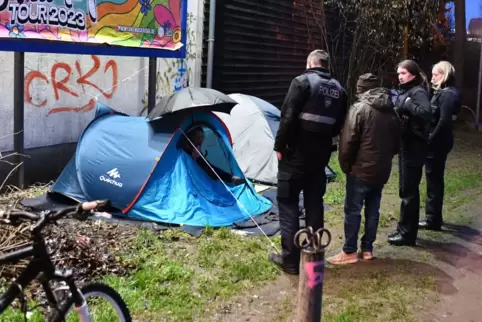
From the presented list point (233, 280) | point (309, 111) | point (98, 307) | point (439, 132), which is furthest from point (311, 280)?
point (439, 132)

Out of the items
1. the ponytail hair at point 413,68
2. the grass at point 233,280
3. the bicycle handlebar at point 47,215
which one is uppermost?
the ponytail hair at point 413,68

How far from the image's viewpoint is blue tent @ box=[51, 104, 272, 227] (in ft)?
21.8

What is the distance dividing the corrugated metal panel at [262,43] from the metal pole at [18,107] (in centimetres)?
457

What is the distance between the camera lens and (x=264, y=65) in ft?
42.7

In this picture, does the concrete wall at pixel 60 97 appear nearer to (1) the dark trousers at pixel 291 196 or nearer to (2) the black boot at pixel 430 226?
(1) the dark trousers at pixel 291 196

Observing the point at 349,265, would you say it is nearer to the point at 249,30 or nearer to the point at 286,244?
the point at 286,244

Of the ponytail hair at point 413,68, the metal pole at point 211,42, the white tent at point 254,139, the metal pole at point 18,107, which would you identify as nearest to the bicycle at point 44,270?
the ponytail hair at point 413,68

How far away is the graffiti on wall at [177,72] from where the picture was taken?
10.3 m

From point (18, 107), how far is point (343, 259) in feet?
13.7

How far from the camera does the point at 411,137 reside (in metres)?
6.13

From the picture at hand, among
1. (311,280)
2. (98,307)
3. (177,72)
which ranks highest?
(177,72)

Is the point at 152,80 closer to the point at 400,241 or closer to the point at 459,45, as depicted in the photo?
the point at 400,241

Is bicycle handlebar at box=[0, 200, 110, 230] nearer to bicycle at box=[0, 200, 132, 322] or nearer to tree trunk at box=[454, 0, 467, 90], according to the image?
bicycle at box=[0, 200, 132, 322]

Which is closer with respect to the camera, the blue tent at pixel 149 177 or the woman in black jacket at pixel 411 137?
the woman in black jacket at pixel 411 137
